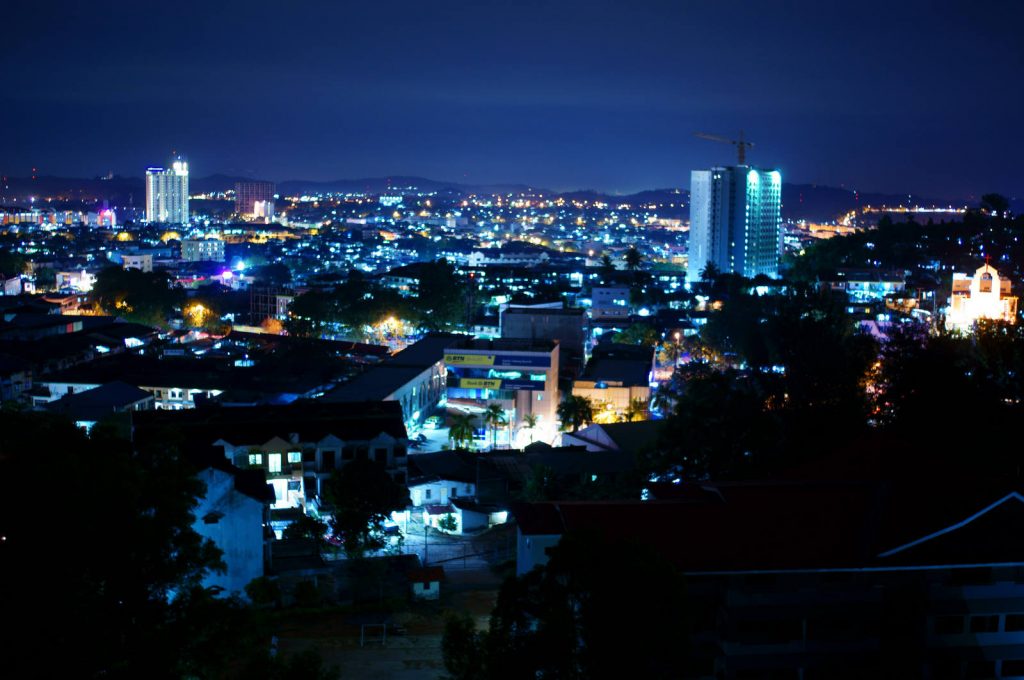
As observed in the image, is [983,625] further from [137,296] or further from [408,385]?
[137,296]

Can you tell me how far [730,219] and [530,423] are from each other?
21.0m

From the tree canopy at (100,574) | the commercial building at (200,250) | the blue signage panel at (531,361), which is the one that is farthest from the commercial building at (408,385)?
the commercial building at (200,250)

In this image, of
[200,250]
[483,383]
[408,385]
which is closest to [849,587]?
[408,385]

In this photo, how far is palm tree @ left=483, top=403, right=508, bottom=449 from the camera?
1134 centimetres

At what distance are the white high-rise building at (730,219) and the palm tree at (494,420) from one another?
2043 cm

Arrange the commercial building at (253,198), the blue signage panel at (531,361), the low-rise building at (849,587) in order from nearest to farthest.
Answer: the low-rise building at (849,587) < the blue signage panel at (531,361) < the commercial building at (253,198)

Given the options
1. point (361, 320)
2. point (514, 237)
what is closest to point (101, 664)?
point (361, 320)

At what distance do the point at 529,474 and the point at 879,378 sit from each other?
3102 mm

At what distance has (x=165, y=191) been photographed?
6775 cm

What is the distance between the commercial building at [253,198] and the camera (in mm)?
74875

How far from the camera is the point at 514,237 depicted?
54156 mm

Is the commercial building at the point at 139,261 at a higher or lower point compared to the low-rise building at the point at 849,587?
higher

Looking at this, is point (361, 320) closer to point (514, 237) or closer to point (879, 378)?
point (879, 378)

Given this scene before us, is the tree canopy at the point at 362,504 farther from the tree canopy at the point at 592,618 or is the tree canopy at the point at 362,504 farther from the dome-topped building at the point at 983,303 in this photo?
the dome-topped building at the point at 983,303
